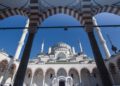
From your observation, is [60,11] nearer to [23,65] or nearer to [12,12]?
[12,12]

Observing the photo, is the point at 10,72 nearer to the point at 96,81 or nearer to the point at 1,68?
the point at 1,68

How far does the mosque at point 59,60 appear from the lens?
5038 millimetres

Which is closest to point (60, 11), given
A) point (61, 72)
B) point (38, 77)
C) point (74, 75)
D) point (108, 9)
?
point (108, 9)

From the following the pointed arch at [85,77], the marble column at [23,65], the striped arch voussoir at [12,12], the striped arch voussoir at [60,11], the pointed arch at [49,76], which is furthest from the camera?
the pointed arch at [49,76]

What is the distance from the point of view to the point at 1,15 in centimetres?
734

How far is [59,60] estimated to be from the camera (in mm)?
31359

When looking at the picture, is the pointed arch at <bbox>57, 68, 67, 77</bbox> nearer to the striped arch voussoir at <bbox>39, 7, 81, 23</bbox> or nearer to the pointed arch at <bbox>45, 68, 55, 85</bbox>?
the pointed arch at <bbox>45, 68, 55, 85</bbox>

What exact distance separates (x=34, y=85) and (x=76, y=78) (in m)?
7.48

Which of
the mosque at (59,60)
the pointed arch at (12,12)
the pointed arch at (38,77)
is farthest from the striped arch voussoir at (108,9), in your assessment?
the pointed arch at (38,77)

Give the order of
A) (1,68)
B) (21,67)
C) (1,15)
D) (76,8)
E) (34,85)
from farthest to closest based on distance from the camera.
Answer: (34,85) → (1,68) → (76,8) → (1,15) → (21,67)

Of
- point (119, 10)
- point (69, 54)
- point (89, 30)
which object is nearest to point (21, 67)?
point (89, 30)

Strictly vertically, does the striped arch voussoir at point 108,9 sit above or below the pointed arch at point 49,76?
below

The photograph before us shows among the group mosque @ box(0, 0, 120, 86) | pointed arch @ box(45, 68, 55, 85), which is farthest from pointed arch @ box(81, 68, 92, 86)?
pointed arch @ box(45, 68, 55, 85)

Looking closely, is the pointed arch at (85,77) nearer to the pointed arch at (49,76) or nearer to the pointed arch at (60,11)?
the pointed arch at (49,76)
